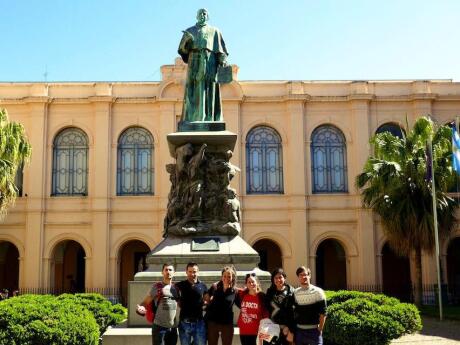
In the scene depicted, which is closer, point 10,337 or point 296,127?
point 10,337

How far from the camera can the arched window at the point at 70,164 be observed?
28594mm

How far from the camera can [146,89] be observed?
29312 mm

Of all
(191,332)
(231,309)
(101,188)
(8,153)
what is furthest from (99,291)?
(231,309)

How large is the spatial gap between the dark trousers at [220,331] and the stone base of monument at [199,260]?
77.3 inches

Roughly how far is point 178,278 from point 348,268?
20.3 metres

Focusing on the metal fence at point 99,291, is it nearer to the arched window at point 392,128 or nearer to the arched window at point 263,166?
the arched window at point 263,166

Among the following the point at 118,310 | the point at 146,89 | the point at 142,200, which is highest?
the point at 146,89

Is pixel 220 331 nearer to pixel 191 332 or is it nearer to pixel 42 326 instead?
pixel 191 332

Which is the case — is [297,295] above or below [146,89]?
below

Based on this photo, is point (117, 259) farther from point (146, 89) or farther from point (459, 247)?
point (459, 247)

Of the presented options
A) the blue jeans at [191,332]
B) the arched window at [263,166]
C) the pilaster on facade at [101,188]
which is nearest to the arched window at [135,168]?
the pilaster on facade at [101,188]

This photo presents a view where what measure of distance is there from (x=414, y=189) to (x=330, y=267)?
407 inches

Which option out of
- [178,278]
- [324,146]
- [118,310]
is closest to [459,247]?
[324,146]

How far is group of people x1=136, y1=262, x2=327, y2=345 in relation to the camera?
6812mm
